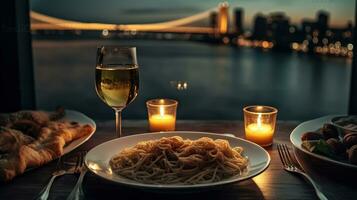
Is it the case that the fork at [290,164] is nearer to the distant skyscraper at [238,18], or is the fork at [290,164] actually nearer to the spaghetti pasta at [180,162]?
the spaghetti pasta at [180,162]

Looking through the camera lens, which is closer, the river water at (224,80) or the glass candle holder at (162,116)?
the glass candle holder at (162,116)

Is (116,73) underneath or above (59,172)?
above

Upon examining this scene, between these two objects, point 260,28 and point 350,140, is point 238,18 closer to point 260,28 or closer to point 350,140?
point 260,28

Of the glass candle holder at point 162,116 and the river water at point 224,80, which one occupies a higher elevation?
the glass candle holder at point 162,116

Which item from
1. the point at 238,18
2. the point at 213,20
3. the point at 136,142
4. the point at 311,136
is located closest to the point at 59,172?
the point at 136,142

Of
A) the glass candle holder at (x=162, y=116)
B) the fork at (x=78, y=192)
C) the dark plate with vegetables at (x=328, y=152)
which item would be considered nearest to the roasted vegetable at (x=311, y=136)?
the dark plate with vegetables at (x=328, y=152)

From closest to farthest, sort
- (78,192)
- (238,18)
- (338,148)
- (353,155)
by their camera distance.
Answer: (78,192), (353,155), (338,148), (238,18)
